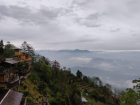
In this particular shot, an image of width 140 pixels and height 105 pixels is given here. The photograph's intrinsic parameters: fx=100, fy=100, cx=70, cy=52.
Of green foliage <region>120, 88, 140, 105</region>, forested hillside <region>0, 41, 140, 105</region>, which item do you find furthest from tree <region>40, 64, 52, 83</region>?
green foliage <region>120, 88, 140, 105</region>

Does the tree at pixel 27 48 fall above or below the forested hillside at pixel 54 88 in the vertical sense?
above

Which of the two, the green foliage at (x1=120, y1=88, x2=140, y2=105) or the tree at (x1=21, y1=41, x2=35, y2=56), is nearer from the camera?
→ the green foliage at (x1=120, y1=88, x2=140, y2=105)

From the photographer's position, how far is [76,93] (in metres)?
25.1

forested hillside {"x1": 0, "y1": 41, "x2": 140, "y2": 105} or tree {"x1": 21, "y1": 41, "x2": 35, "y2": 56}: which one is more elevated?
tree {"x1": 21, "y1": 41, "x2": 35, "y2": 56}

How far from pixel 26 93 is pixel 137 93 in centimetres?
1672

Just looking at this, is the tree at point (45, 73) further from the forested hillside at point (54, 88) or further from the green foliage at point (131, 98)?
the green foliage at point (131, 98)

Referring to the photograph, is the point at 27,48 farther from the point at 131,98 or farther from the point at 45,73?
the point at 131,98

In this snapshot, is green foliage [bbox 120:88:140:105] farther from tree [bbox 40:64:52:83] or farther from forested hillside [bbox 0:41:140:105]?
tree [bbox 40:64:52:83]

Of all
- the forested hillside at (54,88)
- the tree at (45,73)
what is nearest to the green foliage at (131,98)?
the forested hillside at (54,88)

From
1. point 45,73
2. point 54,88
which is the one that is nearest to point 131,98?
point 54,88

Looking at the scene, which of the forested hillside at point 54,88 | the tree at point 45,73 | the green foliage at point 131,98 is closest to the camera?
the green foliage at point 131,98

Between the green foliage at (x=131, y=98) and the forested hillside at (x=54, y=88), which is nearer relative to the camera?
the green foliage at (x=131, y=98)

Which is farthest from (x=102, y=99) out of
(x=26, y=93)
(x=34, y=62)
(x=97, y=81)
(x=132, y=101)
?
(x=132, y=101)

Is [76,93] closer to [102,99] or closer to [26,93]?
[26,93]
